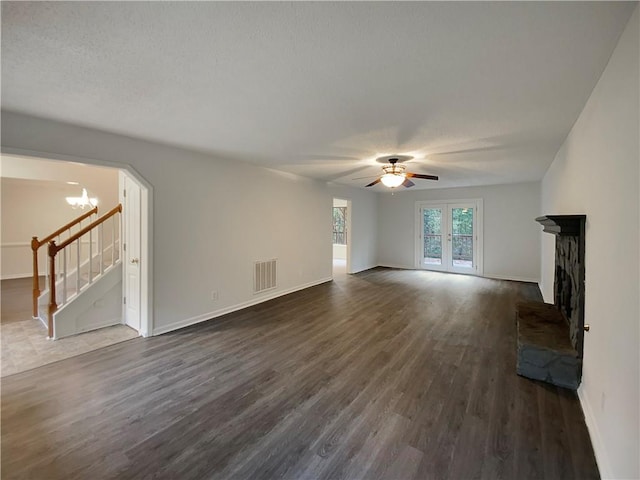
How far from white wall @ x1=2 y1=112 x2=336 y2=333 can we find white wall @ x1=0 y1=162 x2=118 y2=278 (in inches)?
152

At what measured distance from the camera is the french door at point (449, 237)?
7695 millimetres

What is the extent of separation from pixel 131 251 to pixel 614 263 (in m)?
4.75

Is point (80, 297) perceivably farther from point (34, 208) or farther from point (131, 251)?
point (34, 208)

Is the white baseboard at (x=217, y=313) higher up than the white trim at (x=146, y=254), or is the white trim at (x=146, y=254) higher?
the white trim at (x=146, y=254)

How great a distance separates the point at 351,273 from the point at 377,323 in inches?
148

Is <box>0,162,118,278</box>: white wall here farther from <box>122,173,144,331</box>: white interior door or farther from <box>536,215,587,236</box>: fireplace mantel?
<box>536,215,587,236</box>: fireplace mantel

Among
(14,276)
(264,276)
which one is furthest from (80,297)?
(14,276)

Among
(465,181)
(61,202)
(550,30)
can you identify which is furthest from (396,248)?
(61,202)

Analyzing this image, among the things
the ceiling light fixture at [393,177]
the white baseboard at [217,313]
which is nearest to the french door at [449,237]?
the ceiling light fixture at [393,177]

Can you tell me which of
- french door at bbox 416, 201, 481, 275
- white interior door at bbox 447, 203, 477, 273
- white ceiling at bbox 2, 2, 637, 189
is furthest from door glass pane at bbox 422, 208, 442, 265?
white ceiling at bbox 2, 2, 637, 189

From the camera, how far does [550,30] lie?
1455mm

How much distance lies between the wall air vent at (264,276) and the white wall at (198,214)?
0.37 feet

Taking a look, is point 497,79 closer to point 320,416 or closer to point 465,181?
point 320,416

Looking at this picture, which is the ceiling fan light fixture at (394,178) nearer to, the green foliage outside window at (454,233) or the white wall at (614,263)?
the white wall at (614,263)
